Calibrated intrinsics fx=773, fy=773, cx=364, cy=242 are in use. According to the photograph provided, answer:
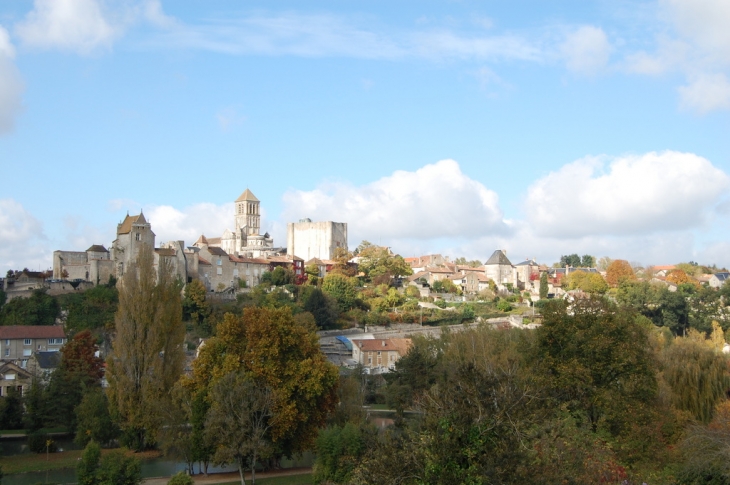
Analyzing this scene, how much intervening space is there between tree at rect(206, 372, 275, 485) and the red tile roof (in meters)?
27.1

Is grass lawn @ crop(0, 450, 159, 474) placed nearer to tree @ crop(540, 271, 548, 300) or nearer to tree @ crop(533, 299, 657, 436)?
tree @ crop(533, 299, 657, 436)

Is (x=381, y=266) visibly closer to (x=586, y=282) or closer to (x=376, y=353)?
(x=376, y=353)

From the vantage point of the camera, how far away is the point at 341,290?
2635 inches

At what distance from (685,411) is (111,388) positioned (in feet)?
81.0

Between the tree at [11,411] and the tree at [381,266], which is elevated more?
the tree at [381,266]

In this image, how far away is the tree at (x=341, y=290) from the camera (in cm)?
6638

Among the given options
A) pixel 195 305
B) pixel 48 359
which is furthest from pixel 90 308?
pixel 48 359

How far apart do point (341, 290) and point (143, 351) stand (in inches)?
1283

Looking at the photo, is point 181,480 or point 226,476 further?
point 226,476

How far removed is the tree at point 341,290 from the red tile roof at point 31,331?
75.0 ft

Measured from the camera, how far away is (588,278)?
282 ft

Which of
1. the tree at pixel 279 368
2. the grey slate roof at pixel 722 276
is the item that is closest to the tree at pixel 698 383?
the tree at pixel 279 368

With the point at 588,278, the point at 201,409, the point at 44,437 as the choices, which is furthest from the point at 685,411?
the point at 588,278

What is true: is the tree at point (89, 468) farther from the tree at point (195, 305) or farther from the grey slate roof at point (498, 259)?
the grey slate roof at point (498, 259)
